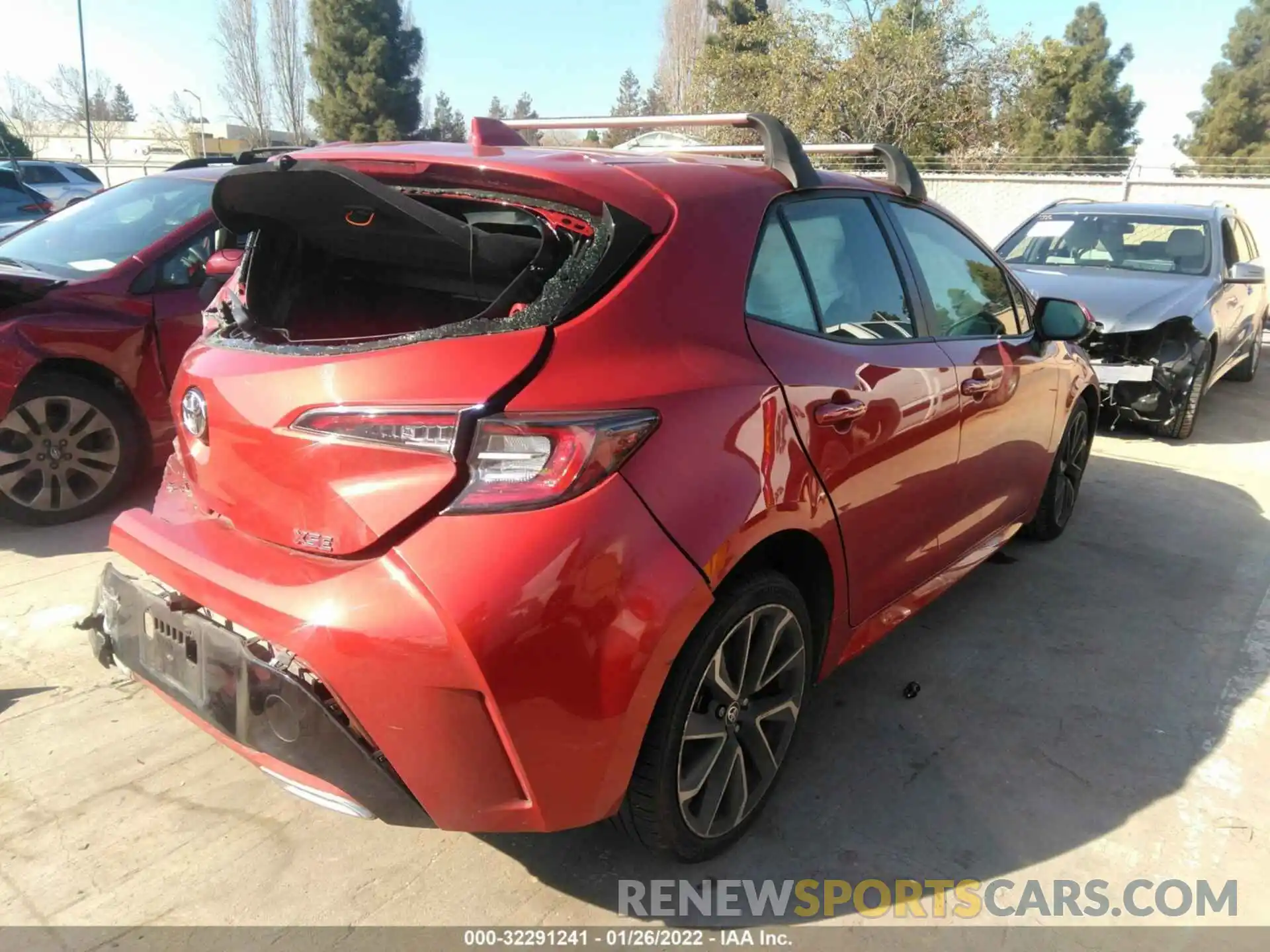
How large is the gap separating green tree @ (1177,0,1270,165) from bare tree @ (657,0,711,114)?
22546 mm

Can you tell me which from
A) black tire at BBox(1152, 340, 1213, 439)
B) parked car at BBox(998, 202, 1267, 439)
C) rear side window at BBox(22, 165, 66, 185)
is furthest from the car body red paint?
rear side window at BBox(22, 165, 66, 185)

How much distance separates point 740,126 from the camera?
2771 mm

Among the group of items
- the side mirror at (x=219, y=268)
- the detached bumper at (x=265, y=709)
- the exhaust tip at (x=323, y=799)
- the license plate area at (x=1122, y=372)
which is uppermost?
the side mirror at (x=219, y=268)

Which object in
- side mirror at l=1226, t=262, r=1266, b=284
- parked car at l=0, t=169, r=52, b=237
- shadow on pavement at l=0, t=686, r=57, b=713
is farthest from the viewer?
parked car at l=0, t=169, r=52, b=237

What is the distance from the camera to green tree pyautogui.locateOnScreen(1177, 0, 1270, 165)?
124ft

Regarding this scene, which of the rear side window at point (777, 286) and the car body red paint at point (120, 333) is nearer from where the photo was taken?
the rear side window at point (777, 286)

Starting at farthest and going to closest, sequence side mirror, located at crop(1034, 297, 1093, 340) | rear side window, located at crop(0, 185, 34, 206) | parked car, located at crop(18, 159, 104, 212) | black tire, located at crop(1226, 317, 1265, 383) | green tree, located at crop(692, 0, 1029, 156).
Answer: green tree, located at crop(692, 0, 1029, 156)
parked car, located at crop(18, 159, 104, 212)
rear side window, located at crop(0, 185, 34, 206)
black tire, located at crop(1226, 317, 1265, 383)
side mirror, located at crop(1034, 297, 1093, 340)

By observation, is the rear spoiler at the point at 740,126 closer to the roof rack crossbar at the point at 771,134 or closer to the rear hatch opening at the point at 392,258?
the roof rack crossbar at the point at 771,134

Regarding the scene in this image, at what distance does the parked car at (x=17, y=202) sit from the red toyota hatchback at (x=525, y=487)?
12168 millimetres

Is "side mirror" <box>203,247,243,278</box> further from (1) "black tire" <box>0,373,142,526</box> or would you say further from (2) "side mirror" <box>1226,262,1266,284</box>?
(2) "side mirror" <box>1226,262,1266,284</box>

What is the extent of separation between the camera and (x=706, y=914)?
231cm

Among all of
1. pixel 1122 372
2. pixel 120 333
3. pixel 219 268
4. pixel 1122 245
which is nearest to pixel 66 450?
pixel 120 333

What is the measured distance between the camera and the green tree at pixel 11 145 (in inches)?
1342

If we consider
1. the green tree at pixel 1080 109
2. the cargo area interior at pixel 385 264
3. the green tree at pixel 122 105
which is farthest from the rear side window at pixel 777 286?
the green tree at pixel 122 105
